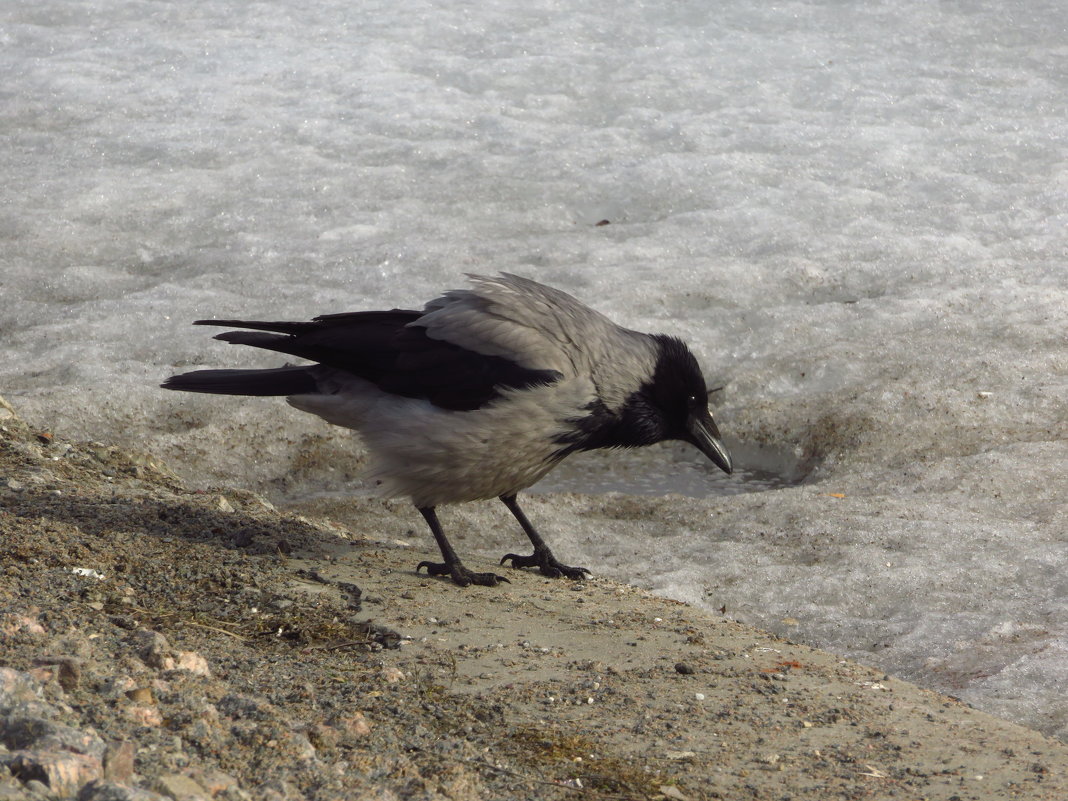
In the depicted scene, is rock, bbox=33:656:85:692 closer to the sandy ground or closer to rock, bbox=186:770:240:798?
the sandy ground

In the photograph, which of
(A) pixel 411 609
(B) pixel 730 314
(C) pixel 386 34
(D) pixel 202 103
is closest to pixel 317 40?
(C) pixel 386 34

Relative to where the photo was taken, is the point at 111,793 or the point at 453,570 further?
the point at 453,570

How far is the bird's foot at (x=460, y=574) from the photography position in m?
5.10

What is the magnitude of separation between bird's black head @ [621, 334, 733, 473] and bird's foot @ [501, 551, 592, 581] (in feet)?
2.02

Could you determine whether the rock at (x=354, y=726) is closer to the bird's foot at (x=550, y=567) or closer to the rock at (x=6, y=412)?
the bird's foot at (x=550, y=567)

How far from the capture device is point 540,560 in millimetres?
5531

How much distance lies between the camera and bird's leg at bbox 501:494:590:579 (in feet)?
18.0

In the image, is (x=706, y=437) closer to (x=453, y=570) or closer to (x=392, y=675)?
(x=453, y=570)

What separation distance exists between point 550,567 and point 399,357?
114 centimetres

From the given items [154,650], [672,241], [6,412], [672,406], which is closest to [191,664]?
[154,650]

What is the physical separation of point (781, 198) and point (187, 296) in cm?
449

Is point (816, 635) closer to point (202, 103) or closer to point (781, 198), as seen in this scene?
point (781, 198)

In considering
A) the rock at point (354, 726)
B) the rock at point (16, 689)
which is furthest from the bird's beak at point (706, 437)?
the rock at point (16, 689)

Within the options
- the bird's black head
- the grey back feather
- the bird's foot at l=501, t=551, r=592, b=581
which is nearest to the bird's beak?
the bird's black head
